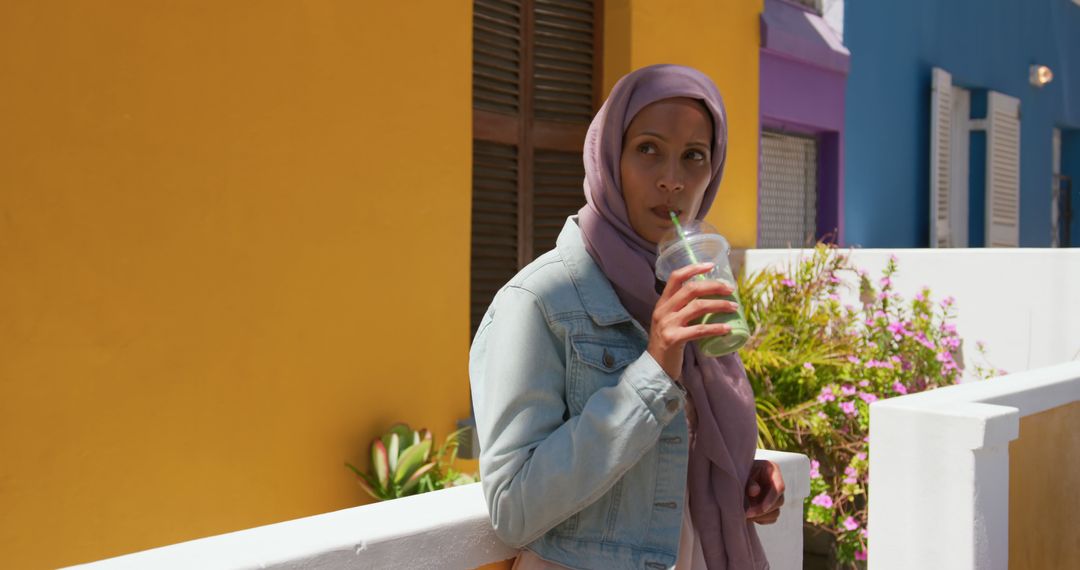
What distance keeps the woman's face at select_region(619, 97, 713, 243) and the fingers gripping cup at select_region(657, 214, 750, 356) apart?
35mm

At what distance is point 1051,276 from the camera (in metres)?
6.11

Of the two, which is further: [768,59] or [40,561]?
[768,59]

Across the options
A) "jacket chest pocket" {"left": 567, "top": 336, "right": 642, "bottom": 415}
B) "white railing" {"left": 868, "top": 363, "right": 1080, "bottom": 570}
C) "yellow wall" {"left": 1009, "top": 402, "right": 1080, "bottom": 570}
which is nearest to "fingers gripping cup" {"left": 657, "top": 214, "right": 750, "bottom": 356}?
"jacket chest pocket" {"left": 567, "top": 336, "right": 642, "bottom": 415}

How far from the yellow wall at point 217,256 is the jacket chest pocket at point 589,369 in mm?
2657

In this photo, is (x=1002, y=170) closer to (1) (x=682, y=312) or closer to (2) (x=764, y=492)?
(2) (x=764, y=492)

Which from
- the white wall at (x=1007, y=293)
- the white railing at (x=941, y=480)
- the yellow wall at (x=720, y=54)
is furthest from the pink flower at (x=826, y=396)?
the yellow wall at (x=720, y=54)

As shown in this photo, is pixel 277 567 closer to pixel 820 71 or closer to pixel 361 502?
pixel 361 502

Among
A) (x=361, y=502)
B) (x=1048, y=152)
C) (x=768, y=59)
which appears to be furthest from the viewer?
(x=1048, y=152)

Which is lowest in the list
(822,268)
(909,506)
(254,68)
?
(909,506)

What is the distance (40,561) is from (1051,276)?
528cm

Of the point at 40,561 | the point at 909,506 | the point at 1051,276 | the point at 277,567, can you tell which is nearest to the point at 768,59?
the point at 1051,276

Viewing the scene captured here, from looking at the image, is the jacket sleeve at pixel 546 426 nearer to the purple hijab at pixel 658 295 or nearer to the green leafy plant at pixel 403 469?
the purple hijab at pixel 658 295

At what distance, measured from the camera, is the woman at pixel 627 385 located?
1.49 metres

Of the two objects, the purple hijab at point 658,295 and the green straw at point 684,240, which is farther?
the purple hijab at point 658,295
